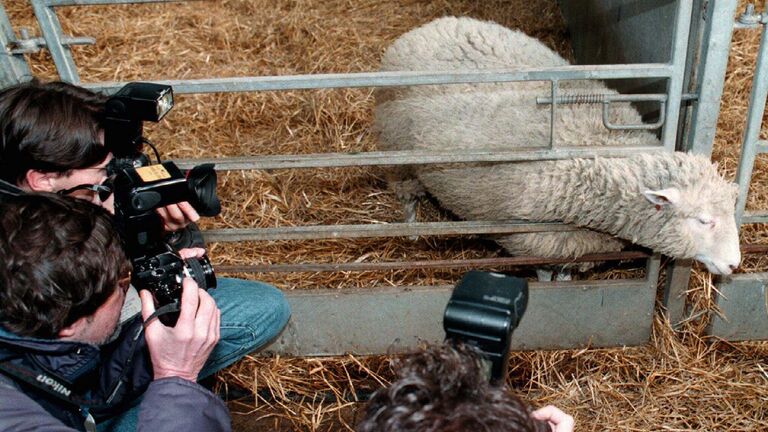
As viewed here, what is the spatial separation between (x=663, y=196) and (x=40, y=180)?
2.38 meters

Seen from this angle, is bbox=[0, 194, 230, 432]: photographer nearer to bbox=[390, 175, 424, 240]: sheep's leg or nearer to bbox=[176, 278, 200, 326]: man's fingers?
bbox=[176, 278, 200, 326]: man's fingers

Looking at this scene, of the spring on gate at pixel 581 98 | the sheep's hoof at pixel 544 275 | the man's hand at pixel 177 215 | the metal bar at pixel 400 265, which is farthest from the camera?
the sheep's hoof at pixel 544 275

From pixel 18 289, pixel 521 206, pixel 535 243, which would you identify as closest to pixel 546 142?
pixel 521 206

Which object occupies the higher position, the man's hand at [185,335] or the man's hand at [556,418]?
the man's hand at [185,335]

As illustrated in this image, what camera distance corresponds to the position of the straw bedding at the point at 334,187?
2936 millimetres

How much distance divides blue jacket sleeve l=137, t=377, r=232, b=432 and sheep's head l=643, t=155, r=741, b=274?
1986 millimetres

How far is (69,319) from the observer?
1.59 meters

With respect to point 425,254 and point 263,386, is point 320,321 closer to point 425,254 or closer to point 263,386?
point 263,386

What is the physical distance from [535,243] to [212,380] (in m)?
1.71

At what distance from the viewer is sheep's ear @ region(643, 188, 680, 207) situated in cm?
266

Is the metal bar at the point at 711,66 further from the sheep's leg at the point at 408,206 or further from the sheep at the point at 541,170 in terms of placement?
the sheep's leg at the point at 408,206

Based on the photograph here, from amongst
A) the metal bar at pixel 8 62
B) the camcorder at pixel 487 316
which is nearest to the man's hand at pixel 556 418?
the camcorder at pixel 487 316

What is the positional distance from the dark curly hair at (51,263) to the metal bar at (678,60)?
2045 millimetres

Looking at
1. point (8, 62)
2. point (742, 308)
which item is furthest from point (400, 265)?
point (8, 62)
